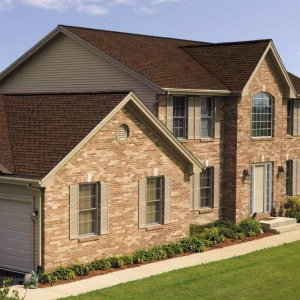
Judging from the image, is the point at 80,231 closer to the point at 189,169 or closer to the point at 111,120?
the point at 111,120

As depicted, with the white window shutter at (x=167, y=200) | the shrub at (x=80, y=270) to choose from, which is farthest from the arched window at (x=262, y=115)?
the shrub at (x=80, y=270)

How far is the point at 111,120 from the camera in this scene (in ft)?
71.3

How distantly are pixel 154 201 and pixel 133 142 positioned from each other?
7.50 ft

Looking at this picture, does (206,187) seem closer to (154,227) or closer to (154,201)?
(154,201)

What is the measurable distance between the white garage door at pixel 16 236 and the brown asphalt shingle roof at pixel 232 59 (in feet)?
38.4

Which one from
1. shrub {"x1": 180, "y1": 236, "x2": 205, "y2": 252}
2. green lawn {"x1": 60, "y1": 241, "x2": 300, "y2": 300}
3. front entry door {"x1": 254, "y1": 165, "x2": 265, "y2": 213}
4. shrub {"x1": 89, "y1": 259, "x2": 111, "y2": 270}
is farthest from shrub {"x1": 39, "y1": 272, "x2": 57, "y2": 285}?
front entry door {"x1": 254, "y1": 165, "x2": 265, "y2": 213}

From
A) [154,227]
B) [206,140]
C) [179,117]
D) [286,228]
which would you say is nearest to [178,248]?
[154,227]

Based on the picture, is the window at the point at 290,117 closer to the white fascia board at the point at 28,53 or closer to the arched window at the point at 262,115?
the arched window at the point at 262,115

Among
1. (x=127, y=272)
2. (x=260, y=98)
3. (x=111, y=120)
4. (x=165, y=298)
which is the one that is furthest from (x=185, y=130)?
(x=165, y=298)

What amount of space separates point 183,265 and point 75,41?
11.6m

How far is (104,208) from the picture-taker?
21.7 m

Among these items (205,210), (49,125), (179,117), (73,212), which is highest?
(179,117)

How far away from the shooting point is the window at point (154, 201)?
23.5 m

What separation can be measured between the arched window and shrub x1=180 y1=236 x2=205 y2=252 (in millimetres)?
7365
